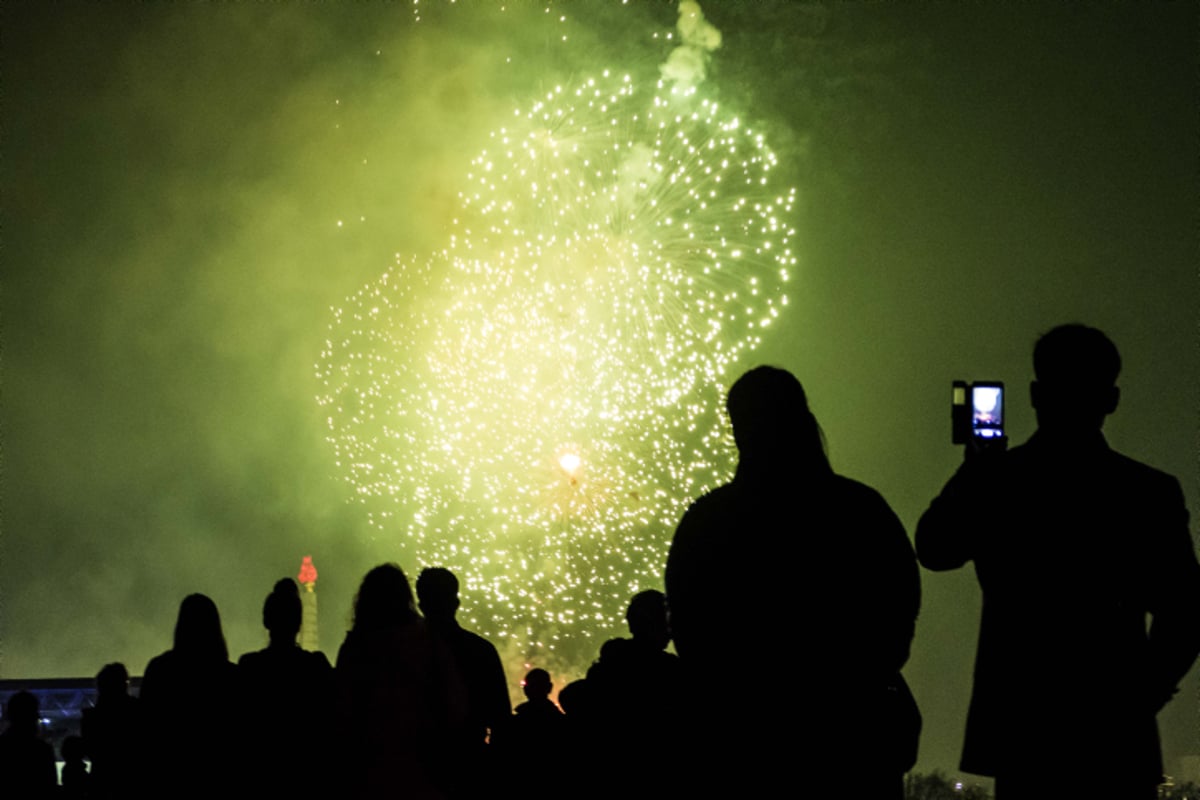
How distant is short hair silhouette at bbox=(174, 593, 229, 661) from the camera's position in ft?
20.4

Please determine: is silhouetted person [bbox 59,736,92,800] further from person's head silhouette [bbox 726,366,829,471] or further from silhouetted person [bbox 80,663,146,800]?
person's head silhouette [bbox 726,366,829,471]

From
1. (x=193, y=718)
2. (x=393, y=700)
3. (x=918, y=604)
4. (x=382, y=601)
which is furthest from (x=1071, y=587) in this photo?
(x=193, y=718)

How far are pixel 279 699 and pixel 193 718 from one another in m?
0.41

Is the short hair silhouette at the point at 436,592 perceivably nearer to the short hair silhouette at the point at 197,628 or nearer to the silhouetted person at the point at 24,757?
the short hair silhouette at the point at 197,628

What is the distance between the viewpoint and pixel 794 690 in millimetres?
3266

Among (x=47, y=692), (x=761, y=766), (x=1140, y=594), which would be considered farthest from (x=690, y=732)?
(x=47, y=692)

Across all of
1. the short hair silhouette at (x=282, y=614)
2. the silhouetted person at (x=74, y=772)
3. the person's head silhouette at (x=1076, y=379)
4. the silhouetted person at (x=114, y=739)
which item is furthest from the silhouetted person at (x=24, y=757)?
the person's head silhouette at (x=1076, y=379)

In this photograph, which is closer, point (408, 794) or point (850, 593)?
point (850, 593)

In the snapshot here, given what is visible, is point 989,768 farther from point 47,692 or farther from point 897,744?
point 47,692

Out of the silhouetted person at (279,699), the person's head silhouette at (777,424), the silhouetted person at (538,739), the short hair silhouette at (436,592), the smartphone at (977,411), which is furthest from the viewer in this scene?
the silhouetted person at (538,739)

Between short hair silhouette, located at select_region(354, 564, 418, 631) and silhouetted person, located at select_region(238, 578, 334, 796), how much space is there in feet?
1.54

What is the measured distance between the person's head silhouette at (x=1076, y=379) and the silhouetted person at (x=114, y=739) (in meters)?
4.60

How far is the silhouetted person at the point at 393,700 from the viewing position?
5.54 meters

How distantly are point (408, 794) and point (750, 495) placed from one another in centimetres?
279
